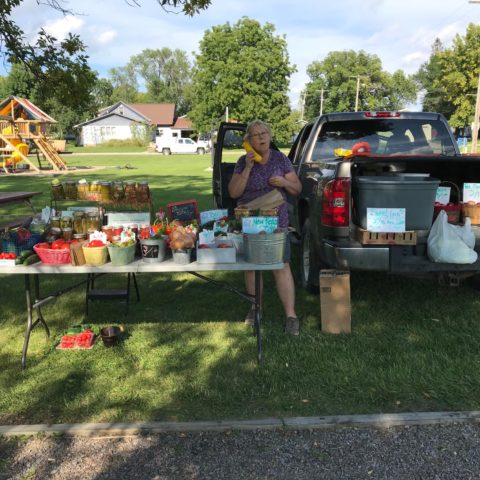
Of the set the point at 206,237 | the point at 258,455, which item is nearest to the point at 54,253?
the point at 206,237

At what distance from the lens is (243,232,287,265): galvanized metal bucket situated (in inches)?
136

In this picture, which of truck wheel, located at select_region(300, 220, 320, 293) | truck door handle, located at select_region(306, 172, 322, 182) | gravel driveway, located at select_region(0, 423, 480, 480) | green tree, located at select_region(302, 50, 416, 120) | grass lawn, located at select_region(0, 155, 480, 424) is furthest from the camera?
green tree, located at select_region(302, 50, 416, 120)

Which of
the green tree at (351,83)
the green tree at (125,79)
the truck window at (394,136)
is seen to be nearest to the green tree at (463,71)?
the green tree at (351,83)

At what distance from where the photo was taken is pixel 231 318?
463 centimetres

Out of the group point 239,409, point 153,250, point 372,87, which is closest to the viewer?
point 239,409

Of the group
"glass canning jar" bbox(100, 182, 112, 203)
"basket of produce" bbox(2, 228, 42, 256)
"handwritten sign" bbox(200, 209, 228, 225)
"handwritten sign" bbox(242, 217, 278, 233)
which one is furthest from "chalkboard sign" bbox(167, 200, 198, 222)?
"glass canning jar" bbox(100, 182, 112, 203)

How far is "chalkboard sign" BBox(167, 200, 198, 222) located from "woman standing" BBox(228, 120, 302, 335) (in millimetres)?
359

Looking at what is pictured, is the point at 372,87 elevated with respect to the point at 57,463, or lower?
elevated

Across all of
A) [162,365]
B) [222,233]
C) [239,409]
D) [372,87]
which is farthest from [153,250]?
[372,87]

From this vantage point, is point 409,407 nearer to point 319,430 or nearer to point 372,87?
point 319,430

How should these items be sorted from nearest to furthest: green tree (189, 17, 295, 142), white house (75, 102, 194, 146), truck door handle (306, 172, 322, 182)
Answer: truck door handle (306, 172, 322, 182) → green tree (189, 17, 295, 142) → white house (75, 102, 194, 146)

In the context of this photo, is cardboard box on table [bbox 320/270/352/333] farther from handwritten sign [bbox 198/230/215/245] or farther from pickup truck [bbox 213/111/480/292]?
handwritten sign [bbox 198/230/215/245]

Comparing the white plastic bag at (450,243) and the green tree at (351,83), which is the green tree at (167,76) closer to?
the green tree at (351,83)

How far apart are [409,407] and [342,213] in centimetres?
159
